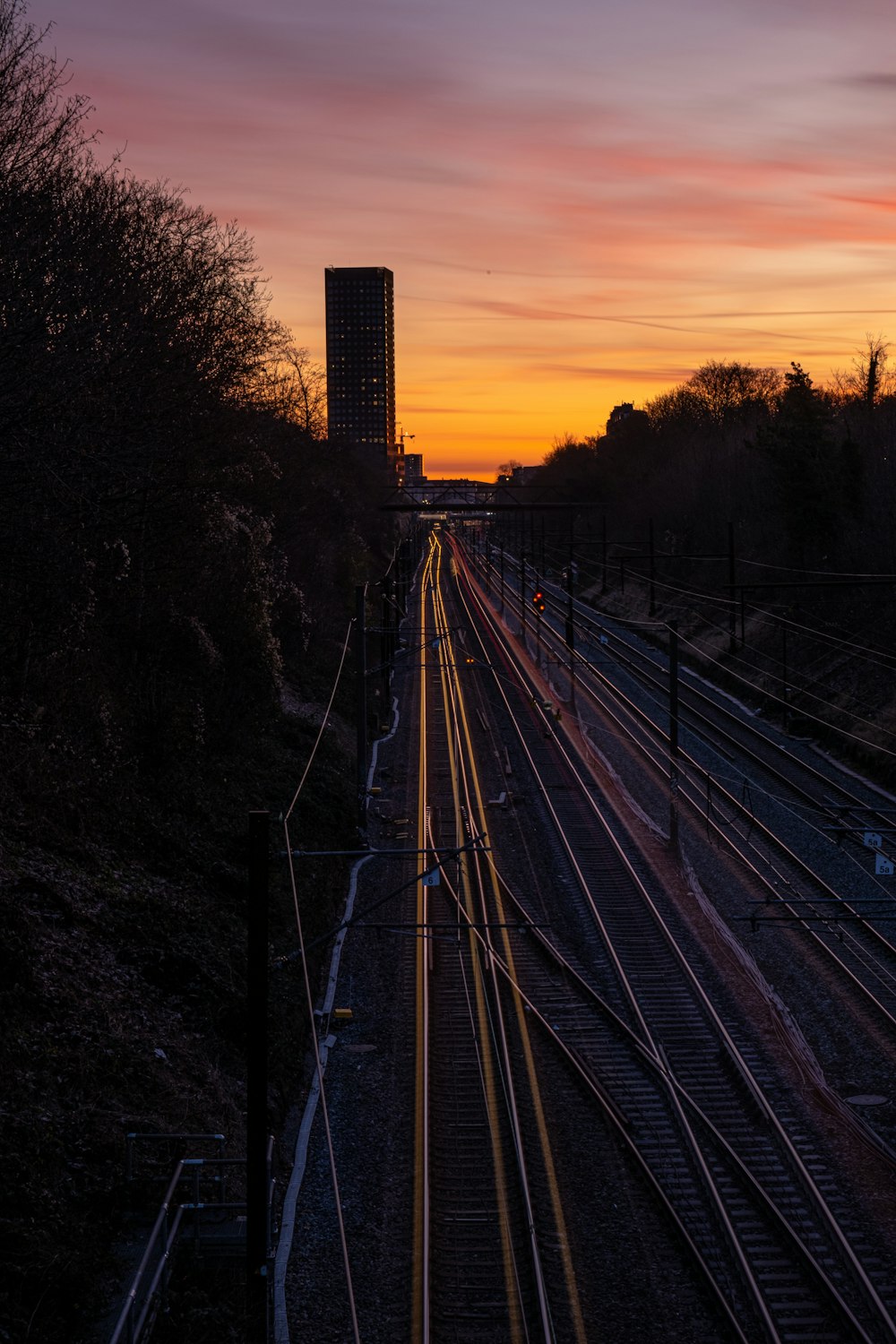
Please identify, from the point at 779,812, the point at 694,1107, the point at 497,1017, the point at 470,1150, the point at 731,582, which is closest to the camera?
the point at 470,1150

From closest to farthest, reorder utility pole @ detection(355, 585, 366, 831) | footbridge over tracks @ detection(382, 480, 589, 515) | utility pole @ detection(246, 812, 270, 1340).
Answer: utility pole @ detection(246, 812, 270, 1340) < utility pole @ detection(355, 585, 366, 831) < footbridge over tracks @ detection(382, 480, 589, 515)

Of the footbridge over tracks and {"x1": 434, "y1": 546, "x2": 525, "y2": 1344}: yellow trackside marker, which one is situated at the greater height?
the footbridge over tracks

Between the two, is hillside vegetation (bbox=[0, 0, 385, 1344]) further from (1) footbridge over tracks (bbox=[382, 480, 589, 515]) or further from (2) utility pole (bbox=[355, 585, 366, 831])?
(1) footbridge over tracks (bbox=[382, 480, 589, 515])

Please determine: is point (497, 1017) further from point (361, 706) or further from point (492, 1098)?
point (361, 706)

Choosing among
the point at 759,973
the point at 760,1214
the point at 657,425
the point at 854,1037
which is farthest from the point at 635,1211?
the point at 657,425

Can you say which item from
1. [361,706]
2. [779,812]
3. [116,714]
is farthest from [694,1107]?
[779,812]

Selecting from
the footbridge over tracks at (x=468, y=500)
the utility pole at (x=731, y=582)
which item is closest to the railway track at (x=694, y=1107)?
the utility pole at (x=731, y=582)

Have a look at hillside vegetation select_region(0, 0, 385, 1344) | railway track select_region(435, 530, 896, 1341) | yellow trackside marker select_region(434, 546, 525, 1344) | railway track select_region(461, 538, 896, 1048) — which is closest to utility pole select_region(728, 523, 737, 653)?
railway track select_region(461, 538, 896, 1048)

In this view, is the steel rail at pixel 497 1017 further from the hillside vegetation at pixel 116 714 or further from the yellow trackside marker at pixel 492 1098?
the hillside vegetation at pixel 116 714

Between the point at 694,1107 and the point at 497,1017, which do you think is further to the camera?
the point at 497,1017

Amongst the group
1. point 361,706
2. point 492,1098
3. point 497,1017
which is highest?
point 361,706

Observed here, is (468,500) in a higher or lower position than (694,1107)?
higher

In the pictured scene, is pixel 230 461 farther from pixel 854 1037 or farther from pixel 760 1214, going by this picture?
pixel 760 1214

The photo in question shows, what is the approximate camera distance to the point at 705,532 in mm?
65688
